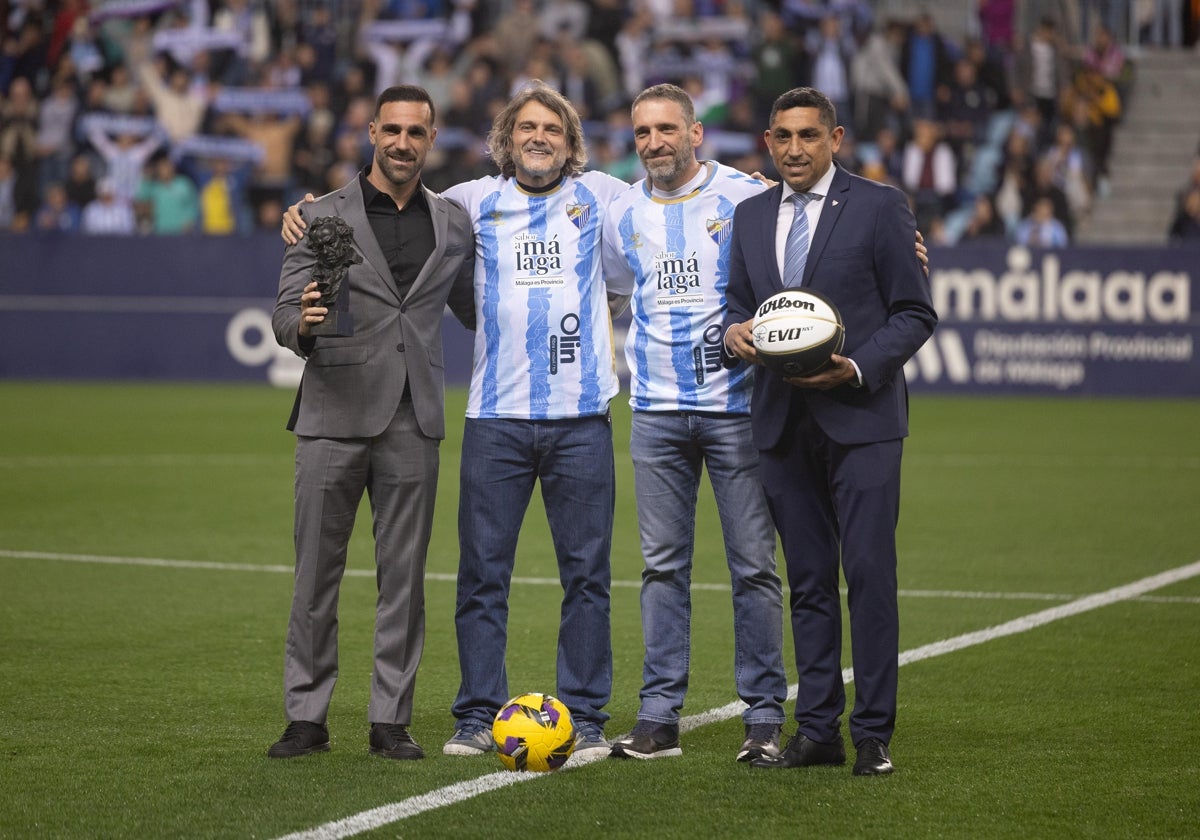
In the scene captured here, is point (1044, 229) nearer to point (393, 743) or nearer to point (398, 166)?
point (398, 166)

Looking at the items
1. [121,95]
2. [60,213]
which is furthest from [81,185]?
[121,95]

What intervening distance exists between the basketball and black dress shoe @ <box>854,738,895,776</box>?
4.08 feet

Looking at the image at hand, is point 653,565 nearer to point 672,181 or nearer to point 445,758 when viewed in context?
point 445,758

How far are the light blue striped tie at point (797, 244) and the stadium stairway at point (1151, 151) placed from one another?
61.5ft

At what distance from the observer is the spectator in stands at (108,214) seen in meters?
23.2

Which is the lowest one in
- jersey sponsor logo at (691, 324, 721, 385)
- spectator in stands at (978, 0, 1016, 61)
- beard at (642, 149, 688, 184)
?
jersey sponsor logo at (691, 324, 721, 385)

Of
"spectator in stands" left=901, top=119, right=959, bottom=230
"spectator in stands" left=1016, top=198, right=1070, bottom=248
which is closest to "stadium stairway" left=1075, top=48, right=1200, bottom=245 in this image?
"spectator in stands" left=1016, top=198, right=1070, bottom=248

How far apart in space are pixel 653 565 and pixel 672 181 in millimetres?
1359

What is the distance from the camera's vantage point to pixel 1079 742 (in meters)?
6.08

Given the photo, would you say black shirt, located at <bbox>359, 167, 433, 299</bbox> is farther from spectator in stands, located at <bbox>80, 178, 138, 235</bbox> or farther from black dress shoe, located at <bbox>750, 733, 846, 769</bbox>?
spectator in stands, located at <bbox>80, 178, 138, 235</bbox>

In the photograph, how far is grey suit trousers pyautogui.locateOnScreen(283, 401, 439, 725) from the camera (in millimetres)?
5934

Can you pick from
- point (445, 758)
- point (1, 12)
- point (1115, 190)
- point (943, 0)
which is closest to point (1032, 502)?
point (445, 758)

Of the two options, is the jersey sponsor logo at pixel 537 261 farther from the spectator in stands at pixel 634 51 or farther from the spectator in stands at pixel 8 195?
the spectator in stands at pixel 8 195

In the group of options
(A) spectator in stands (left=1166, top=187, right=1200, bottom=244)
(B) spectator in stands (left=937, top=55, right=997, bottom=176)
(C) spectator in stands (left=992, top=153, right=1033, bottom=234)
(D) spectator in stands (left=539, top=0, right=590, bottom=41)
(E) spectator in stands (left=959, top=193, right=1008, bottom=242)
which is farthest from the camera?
(D) spectator in stands (left=539, top=0, right=590, bottom=41)
